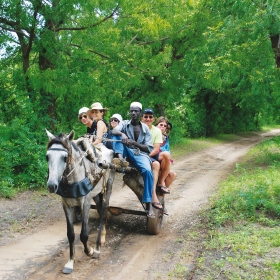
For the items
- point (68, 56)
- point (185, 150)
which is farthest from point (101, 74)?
point (185, 150)

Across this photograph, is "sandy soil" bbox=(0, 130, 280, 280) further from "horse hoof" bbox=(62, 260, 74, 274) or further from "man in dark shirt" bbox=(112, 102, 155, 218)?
"man in dark shirt" bbox=(112, 102, 155, 218)

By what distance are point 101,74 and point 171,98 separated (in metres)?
7.03

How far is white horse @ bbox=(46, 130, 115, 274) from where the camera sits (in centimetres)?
417

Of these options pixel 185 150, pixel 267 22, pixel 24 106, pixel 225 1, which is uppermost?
pixel 225 1

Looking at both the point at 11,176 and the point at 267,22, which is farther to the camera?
the point at 11,176

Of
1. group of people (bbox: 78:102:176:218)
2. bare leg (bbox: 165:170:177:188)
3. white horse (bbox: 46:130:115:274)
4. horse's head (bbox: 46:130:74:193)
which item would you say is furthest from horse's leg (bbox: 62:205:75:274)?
bare leg (bbox: 165:170:177:188)

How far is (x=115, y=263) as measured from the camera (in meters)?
5.07

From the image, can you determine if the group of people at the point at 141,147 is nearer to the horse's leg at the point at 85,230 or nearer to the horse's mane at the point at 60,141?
the horse's leg at the point at 85,230

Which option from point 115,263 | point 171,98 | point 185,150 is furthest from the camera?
point 185,150

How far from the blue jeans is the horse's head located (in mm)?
1760

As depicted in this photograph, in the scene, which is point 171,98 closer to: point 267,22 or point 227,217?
point 267,22

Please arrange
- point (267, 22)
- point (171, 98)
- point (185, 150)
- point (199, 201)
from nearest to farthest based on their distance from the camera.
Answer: point (267, 22), point (199, 201), point (171, 98), point (185, 150)

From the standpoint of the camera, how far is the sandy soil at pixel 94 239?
4754 mm

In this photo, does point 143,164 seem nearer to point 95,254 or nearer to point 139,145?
point 139,145
